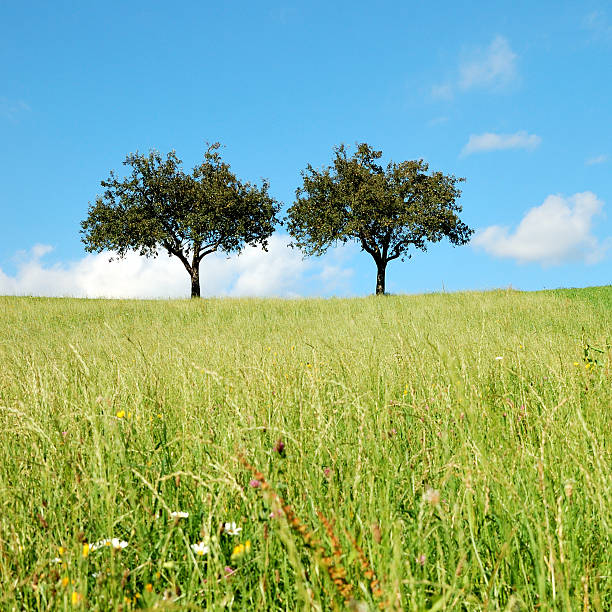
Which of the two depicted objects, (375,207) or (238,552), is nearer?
(238,552)

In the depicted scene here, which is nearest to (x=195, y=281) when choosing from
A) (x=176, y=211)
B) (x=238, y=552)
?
(x=176, y=211)

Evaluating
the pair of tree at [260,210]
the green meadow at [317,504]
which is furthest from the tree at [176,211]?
the green meadow at [317,504]

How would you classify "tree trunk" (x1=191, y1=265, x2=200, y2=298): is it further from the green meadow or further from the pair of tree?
the green meadow

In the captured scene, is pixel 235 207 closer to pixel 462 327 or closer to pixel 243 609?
pixel 462 327

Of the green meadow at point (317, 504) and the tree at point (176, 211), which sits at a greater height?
the tree at point (176, 211)

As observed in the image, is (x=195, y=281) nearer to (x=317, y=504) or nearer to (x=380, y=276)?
(x=380, y=276)

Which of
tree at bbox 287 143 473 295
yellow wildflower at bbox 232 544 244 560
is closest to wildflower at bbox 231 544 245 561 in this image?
yellow wildflower at bbox 232 544 244 560

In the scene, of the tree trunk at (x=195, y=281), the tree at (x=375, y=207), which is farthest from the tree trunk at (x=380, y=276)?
the tree trunk at (x=195, y=281)

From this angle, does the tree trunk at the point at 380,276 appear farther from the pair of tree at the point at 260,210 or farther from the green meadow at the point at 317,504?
the green meadow at the point at 317,504

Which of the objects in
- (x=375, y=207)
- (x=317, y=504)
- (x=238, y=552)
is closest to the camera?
(x=238, y=552)

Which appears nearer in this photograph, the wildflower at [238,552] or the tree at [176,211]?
the wildflower at [238,552]

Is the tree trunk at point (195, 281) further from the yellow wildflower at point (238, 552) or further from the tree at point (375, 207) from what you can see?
the yellow wildflower at point (238, 552)

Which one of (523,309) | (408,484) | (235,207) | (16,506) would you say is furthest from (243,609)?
(235,207)

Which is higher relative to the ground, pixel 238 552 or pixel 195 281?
pixel 195 281
